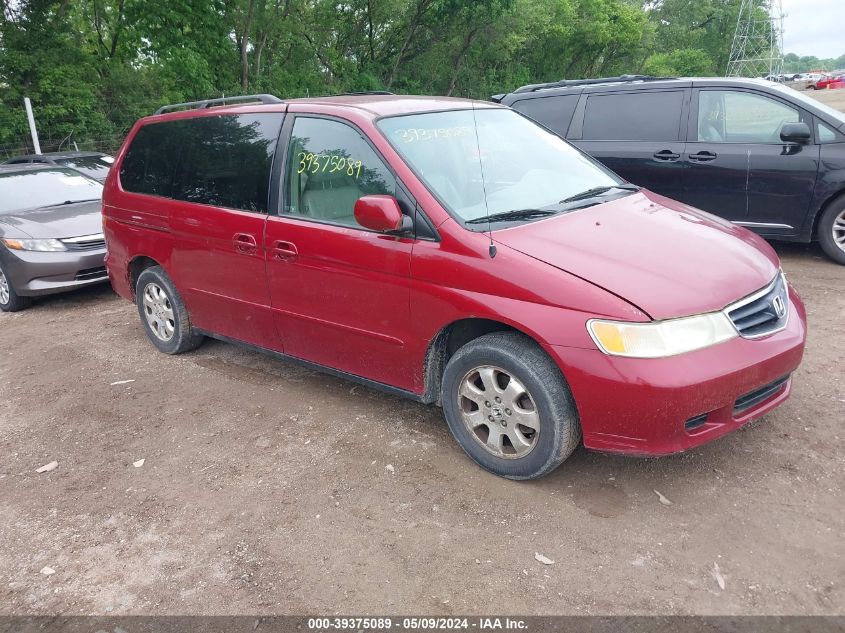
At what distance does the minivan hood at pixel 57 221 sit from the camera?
730cm

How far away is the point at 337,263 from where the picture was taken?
388cm

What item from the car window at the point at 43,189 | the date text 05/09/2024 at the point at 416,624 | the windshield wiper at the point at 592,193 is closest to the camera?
the date text 05/09/2024 at the point at 416,624

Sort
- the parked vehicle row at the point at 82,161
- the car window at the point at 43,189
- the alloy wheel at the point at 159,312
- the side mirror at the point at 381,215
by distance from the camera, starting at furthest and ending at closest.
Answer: the parked vehicle row at the point at 82,161 → the car window at the point at 43,189 → the alloy wheel at the point at 159,312 → the side mirror at the point at 381,215

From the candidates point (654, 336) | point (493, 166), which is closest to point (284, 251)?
point (493, 166)

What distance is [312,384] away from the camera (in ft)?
15.8

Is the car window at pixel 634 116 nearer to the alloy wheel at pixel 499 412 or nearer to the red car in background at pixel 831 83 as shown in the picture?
the alloy wheel at pixel 499 412

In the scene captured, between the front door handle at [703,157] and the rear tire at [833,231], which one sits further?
the front door handle at [703,157]

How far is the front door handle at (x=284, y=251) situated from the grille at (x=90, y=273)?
13.1ft

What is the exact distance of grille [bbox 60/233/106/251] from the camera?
7.26 meters

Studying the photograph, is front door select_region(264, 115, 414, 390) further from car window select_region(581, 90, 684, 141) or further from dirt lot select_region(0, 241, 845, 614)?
car window select_region(581, 90, 684, 141)

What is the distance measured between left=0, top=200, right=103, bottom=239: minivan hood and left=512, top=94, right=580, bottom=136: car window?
471 cm

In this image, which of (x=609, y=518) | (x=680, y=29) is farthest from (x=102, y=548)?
(x=680, y=29)

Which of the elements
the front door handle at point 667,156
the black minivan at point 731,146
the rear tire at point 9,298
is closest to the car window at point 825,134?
the black minivan at point 731,146

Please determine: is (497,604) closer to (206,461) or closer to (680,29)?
(206,461)
